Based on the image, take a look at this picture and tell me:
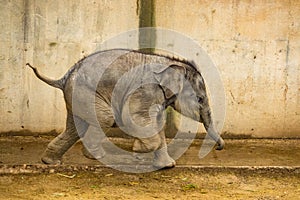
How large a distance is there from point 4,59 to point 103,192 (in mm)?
3085

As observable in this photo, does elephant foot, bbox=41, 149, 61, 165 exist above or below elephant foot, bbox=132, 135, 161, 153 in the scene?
below

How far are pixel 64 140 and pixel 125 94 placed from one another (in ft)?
2.78

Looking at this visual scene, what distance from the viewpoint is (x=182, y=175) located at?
21.8 feet

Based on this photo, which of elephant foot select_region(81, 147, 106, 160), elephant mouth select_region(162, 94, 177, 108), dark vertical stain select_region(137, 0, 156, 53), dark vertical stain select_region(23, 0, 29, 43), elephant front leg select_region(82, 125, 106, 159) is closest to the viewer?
elephant mouth select_region(162, 94, 177, 108)

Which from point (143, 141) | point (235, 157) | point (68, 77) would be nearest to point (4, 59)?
point (68, 77)

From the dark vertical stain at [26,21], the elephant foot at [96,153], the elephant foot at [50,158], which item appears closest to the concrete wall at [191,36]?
the dark vertical stain at [26,21]

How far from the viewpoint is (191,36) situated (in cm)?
854

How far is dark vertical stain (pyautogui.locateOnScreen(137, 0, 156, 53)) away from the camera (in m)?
8.38

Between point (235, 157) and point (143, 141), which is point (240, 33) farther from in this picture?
point (143, 141)

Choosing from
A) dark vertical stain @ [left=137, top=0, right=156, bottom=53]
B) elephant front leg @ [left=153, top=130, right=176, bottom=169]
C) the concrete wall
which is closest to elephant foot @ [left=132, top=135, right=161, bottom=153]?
elephant front leg @ [left=153, top=130, right=176, bottom=169]

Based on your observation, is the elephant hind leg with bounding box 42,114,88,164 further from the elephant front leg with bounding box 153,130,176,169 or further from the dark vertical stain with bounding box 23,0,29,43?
the dark vertical stain with bounding box 23,0,29,43

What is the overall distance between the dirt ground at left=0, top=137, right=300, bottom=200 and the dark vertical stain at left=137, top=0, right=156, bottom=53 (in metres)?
1.69

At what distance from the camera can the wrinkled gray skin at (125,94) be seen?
6492mm

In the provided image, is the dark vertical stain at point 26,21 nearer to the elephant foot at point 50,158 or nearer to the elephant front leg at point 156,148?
the elephant foot at point 50,158
